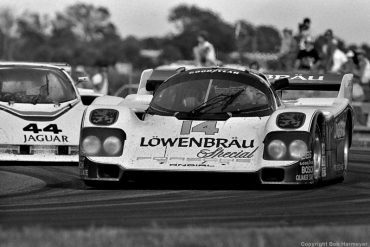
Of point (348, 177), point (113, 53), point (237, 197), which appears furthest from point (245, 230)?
point (113, 53)

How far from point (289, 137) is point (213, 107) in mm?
1099

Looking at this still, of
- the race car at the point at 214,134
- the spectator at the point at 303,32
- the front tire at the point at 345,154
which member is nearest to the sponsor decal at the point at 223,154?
the race car at the point at 214,134

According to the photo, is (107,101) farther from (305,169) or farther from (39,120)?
(39,120)

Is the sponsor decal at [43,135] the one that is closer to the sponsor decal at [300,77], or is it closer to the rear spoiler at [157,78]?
the rear spoiler at [157,78]

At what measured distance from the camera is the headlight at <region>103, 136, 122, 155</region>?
36.6ft

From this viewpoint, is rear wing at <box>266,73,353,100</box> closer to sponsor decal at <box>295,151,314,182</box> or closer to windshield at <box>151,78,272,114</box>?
windshield at <box>151,78,272,114</box>

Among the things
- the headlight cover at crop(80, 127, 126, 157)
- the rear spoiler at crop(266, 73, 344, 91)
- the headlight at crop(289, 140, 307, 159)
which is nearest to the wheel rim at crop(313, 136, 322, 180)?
the headlight at crop(289, 140, 307, 159)

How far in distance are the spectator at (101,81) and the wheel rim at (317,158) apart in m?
16.3

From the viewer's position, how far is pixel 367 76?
2600 centimetres

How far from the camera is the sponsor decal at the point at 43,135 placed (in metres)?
14.6

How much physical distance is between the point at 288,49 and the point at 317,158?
1574 centimetres

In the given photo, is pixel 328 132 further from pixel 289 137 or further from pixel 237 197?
pixel 237 197

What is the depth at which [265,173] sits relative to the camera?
35.6 feet

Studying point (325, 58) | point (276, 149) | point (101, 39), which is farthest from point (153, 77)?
point (101, 39)
